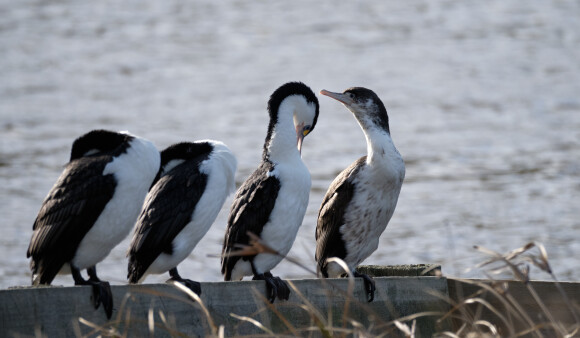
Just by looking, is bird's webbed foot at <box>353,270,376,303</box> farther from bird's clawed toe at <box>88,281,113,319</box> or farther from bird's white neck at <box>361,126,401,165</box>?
bird's clawed toe at <box>88,281,113,319</box>

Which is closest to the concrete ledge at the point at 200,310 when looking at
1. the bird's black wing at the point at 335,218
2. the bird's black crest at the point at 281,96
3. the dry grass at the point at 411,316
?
the dry grass at the point at 411,316

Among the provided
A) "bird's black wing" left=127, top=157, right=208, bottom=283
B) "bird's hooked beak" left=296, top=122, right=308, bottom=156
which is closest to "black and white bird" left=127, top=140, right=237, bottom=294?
"bird's black wing" left=127, top=157, right=208, bottom=283

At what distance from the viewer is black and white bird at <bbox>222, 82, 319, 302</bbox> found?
6.54 meters

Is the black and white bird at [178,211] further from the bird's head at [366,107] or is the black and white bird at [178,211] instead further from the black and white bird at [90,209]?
the bird's head at [366,107]

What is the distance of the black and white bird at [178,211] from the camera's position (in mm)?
6176

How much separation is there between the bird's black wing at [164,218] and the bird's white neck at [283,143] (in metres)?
0.63

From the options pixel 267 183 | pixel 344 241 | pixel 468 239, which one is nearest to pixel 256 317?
pixel 267 183

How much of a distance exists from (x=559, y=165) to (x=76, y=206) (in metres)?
13.6

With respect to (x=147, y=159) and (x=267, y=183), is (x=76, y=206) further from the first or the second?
(x=267, y=183)

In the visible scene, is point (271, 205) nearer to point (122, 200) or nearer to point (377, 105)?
point (122, 200)

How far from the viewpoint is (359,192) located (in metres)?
7.47

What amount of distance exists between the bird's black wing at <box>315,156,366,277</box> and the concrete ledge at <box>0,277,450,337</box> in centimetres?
150

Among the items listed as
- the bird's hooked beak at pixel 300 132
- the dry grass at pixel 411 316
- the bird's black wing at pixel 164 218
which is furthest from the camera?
the bird's hooked beak at pixel 300 132

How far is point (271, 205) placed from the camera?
6539mm
